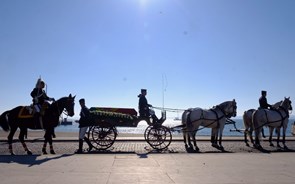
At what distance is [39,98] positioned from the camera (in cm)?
1461

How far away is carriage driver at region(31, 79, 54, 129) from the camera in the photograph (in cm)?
1445

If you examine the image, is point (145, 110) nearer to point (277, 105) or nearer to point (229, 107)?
point (229, 107)

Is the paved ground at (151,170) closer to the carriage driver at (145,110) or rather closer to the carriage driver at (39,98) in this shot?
the carriage driver at (39,98)

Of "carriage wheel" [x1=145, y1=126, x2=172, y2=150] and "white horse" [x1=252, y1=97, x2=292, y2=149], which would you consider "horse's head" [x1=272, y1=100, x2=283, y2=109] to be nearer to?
"white horse" [x1=252, y1=97, x2=292, y2=149]

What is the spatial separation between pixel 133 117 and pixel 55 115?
146 inches

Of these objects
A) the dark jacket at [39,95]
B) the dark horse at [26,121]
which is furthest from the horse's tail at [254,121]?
the dark jacket at [39,95]

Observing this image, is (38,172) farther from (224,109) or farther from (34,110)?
(224,109)

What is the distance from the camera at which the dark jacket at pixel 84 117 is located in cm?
1593

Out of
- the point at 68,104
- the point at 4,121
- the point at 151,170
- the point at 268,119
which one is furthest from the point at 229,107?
the point at 4,121

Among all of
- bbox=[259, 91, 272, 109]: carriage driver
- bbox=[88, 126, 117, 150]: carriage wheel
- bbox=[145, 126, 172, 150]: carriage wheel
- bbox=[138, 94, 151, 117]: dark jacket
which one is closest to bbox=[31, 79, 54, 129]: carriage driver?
bbox=[88, 126, 117, 150]: carriage wheel

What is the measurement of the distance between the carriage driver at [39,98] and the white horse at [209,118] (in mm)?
6615

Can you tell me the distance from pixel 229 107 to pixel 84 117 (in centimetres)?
732

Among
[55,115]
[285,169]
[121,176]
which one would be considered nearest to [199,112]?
[55,115]

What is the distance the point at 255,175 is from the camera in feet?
28.3
